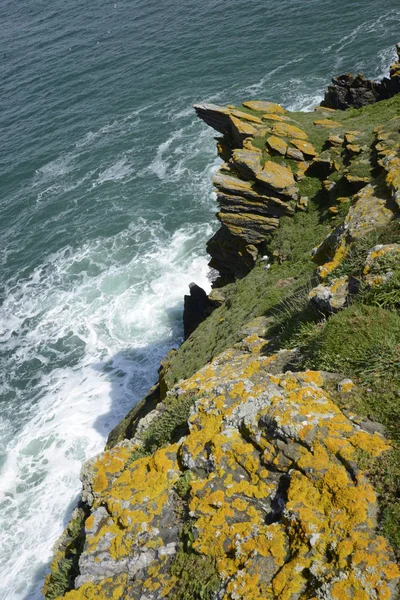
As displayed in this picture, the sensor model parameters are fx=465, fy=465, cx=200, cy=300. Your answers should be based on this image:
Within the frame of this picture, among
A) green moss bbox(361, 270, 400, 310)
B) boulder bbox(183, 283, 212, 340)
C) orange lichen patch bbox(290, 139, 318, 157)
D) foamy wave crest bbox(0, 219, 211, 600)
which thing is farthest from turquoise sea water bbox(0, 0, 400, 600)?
green moss bbox(361, 270, 400, 310)

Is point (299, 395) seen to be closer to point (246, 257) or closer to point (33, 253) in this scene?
point (246, 257)

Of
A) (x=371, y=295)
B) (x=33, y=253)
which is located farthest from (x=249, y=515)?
(x=33, y=253)

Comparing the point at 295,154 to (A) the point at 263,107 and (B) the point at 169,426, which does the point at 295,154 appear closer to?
(A) the point at 263,107

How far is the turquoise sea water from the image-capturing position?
2848 centimetres

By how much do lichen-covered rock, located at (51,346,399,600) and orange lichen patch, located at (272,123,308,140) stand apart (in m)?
20.4

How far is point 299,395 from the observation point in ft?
25.1

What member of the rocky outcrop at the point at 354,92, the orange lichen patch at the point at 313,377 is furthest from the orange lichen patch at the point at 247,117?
the orange lichen patch at the point at 313,377

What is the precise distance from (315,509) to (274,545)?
2.44ft

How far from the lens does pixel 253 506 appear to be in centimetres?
696

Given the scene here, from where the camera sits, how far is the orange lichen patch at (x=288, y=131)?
25.8 m

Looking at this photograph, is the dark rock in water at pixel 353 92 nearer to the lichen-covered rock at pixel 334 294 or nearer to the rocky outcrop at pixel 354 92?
the rocky outcrop at pixel 354 92

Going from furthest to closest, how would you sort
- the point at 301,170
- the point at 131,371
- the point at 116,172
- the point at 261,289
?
1. the point at 116,172
2. the point at 131,371
3. the point at 301,170
4. the point at 261,289

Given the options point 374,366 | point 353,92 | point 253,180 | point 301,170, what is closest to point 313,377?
point 374,366

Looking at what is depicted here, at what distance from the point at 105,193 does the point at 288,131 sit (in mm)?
26818
